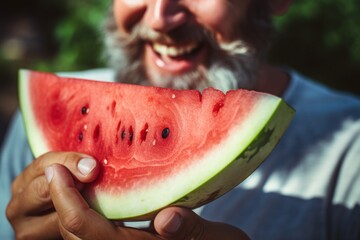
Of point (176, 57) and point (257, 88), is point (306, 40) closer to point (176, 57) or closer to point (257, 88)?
point (257, 88)

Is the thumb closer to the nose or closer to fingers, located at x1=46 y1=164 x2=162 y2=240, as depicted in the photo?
fingers, located at x1=46 y1=164 x2=162 y2=240

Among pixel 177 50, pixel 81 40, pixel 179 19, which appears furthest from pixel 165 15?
pixel 81 40

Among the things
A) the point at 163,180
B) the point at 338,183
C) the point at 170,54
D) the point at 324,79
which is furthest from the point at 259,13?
the point at 324,79

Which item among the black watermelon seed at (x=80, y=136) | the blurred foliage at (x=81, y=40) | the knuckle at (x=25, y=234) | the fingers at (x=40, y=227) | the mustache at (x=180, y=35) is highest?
the mustache at (x=180, y=35)

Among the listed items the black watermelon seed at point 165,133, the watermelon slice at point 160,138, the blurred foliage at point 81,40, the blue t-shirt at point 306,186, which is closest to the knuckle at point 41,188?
the watermelon slice at point 160,138

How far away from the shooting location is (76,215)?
1347 millimetres

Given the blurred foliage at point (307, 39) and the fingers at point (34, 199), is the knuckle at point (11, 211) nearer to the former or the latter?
the fingers at point (34, 199)

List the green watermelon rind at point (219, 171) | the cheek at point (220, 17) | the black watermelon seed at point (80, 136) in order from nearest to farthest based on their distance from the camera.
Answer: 1. the green watermelon rind at point (219, 171)
2. the black watermelon seed at point (80, 136)
3. the cheek at point (220, 17)

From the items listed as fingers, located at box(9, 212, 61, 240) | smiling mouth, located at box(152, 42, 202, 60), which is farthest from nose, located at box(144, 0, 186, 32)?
fingers, located at box(9, 212, 61, 240)

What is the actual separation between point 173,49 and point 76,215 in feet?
2.84

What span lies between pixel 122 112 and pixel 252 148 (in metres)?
0.47

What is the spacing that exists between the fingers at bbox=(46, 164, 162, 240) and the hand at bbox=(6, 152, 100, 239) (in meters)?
0.04

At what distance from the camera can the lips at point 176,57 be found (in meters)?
2.00

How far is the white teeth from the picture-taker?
78.4 inches
